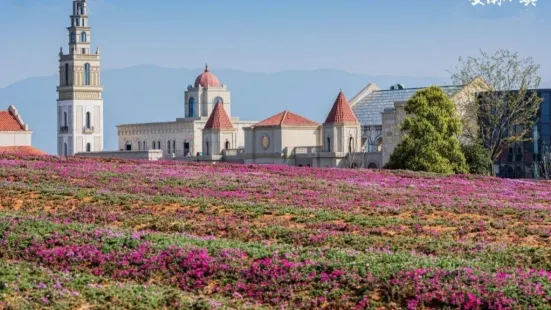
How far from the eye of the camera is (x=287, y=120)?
126 meters

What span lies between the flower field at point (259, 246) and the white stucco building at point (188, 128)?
127365mm

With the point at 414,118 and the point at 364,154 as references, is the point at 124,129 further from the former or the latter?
the point at 414,118

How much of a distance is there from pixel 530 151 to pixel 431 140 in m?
32.7

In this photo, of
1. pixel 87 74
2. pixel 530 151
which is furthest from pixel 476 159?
pixel 87 74

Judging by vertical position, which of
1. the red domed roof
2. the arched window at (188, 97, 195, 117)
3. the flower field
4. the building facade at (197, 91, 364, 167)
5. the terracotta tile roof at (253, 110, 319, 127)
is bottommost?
the flower field

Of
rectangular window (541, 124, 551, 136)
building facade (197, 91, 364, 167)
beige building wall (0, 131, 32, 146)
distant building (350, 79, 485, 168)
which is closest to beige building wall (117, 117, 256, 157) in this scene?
distant building (350, 79, 485, 168)

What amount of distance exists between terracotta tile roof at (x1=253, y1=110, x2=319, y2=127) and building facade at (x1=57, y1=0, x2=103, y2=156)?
60822mm

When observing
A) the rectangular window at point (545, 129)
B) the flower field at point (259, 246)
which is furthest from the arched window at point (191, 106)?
the flower field at point (259, 246)

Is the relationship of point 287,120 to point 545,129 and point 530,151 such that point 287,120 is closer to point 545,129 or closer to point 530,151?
point 530,151

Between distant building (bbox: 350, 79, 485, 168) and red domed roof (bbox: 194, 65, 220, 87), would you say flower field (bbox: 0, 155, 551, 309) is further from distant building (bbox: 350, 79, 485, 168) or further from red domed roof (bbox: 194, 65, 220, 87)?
red domed roof (bbox: 194, 65, 220, 87)

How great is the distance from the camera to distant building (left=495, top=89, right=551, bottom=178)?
103 meters

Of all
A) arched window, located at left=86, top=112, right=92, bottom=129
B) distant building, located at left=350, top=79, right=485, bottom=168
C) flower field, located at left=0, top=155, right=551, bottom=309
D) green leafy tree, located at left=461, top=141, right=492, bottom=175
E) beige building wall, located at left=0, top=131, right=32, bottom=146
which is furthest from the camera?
arched window, located at left=86, top=112, right=92, bottom=129

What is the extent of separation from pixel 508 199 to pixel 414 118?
34.7 metres

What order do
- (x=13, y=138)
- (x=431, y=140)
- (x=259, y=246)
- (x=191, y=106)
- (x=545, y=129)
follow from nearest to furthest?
1. (x=259, y=246)
2. (x=431, y=140)
3. (x=545, y=129)
4. (x=13, y=138)
5. (x=191, y=106)
